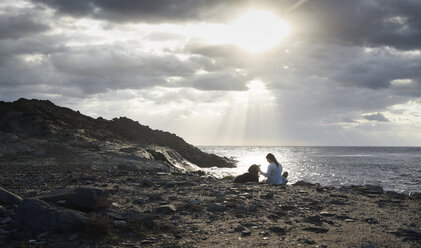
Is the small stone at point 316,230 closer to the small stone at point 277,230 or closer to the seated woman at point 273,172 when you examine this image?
the small stone at point 277,230

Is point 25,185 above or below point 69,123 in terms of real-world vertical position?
below

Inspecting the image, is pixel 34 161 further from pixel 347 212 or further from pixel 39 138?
pixel 347 212

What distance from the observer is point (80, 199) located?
29.0ft

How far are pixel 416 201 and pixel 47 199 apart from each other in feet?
45.7

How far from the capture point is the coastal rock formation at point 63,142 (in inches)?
1062

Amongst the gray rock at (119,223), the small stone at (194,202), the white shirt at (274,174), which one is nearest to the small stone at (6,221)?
the gray rock at (119,223)

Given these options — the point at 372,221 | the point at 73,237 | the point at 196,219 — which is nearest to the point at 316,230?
the point at 372,221

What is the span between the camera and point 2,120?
1492 inches

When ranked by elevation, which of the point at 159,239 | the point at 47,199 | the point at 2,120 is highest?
the point at 2,120

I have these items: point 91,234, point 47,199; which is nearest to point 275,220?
point 91,234

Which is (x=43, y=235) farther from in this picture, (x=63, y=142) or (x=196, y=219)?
(x=63, y=142)

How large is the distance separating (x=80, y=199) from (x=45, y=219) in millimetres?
1101

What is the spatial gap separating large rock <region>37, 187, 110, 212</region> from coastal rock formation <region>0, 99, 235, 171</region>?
16.3 metres

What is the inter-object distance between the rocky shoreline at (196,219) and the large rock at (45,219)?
21mm
